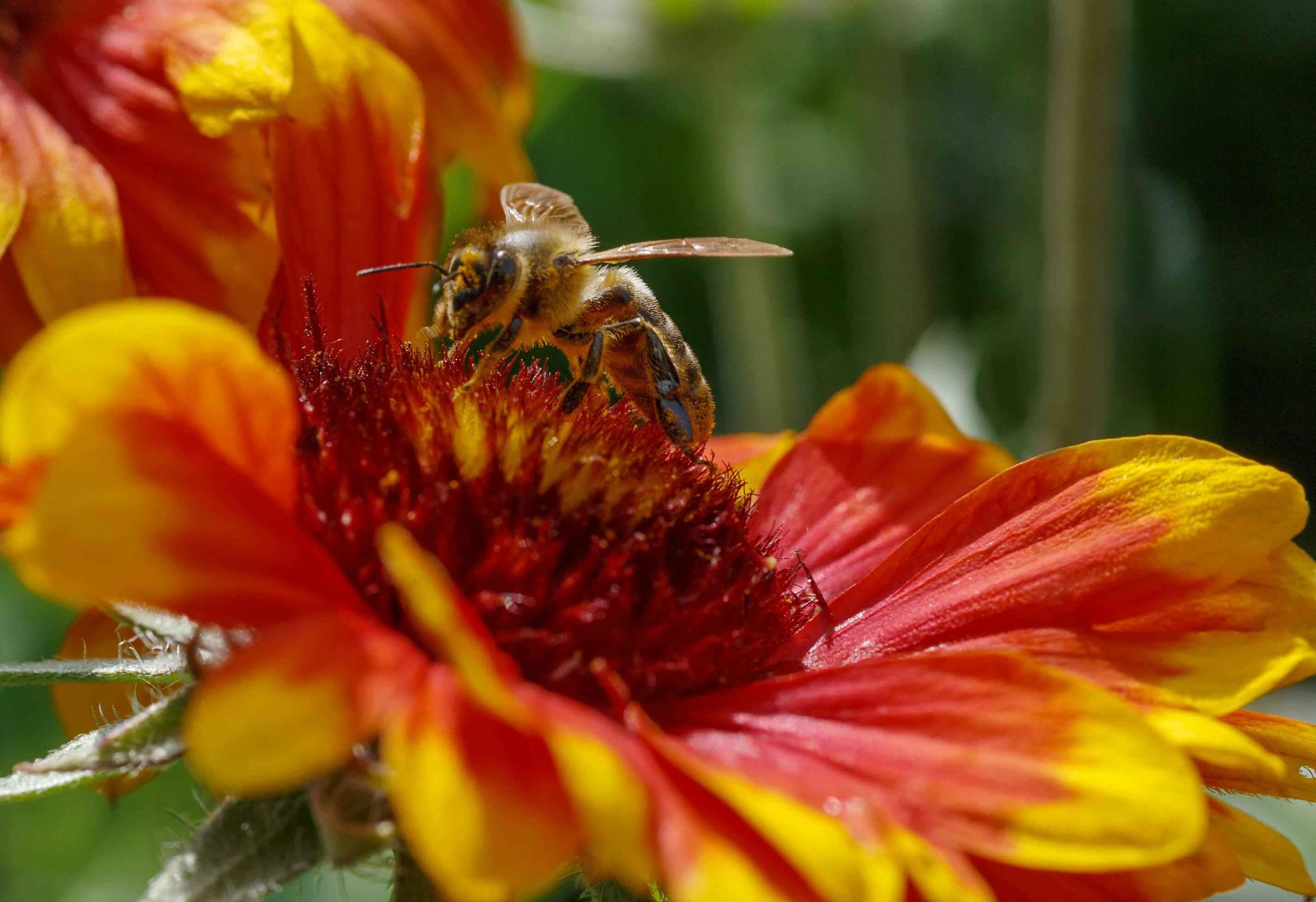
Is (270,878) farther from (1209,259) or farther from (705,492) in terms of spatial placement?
(1209,259)

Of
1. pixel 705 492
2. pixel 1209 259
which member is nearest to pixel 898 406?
pixel 705 492

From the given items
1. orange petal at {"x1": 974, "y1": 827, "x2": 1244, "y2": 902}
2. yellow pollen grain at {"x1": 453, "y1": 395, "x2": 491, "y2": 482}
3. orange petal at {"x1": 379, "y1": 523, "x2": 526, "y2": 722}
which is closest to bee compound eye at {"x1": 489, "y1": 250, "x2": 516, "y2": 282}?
yellow pollen grain at {"x1": 453, "y1": 395, "x2": 491, "y2": 482}

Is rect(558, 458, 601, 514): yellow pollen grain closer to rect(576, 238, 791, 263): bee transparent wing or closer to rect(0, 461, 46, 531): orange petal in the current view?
rect(576, 238, 791, 263): bee transparent wing

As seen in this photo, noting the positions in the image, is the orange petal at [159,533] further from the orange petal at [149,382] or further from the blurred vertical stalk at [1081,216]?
the blurred vertical stalk at [1081,216]

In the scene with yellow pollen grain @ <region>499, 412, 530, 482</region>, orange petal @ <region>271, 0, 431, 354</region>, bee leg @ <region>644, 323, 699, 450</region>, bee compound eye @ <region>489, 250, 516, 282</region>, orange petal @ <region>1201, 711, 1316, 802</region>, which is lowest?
orange petal @ <region>1201, 711, 1316, 802</region>

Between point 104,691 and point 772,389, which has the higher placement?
point 104,691
